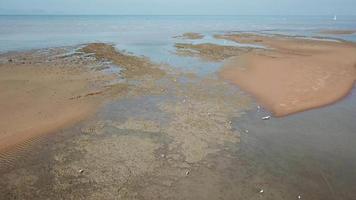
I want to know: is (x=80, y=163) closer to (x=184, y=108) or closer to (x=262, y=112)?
(x=184, y=108)

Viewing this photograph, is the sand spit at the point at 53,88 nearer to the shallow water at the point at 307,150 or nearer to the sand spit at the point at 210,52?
the sand spit at the point at 210,52

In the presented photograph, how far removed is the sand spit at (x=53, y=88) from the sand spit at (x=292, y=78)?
6047mm

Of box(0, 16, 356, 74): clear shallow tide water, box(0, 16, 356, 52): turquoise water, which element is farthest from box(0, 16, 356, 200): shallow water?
box(0, 16, 356, 52): turquoise water

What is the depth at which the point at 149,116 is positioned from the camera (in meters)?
13.4

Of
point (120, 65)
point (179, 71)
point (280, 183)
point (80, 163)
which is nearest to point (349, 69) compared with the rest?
point (179, 71)

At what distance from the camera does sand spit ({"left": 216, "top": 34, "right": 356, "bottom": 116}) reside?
51.1 ft

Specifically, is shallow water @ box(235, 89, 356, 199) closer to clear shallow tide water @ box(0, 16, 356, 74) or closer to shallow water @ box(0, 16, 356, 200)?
shallow water @ box(0, 16, 356, 200)

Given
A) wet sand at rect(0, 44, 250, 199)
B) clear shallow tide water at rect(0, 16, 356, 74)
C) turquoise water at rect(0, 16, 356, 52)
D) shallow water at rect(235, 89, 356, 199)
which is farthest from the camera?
turquoise water at rect(0, 16, 356, 52)

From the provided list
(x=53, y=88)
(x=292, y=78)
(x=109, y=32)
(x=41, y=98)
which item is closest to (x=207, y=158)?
(x=41, y=98)

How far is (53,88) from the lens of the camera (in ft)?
57.4

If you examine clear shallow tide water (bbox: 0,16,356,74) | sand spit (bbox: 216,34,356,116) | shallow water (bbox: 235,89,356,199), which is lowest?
shallow water (bbox: 235,89,356,199)

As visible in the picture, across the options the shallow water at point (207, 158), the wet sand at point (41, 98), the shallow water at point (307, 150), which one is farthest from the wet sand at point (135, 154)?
the wet sand at point (41, 98)

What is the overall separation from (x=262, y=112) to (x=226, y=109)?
1.50 m

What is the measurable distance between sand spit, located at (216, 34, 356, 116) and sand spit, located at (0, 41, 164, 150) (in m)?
6.05
